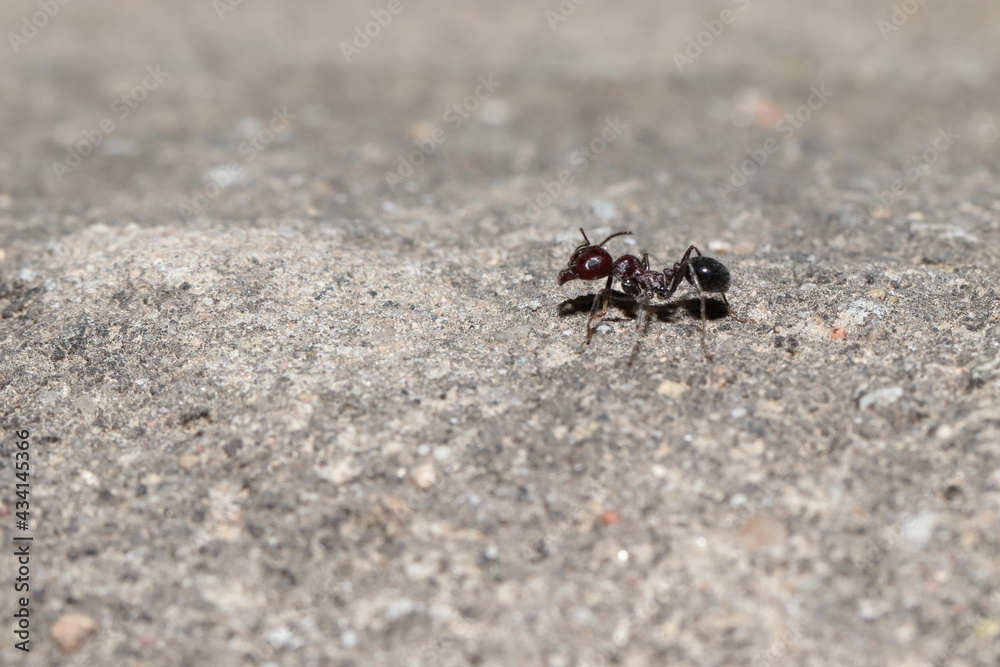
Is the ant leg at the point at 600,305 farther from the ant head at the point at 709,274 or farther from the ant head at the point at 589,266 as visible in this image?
the ant head at the point at 709,274

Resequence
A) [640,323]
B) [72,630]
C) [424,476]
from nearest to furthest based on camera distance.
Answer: [72,630]
[424,476]
[640,323]

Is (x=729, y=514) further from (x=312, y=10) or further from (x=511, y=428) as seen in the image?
(x=312, y=10)

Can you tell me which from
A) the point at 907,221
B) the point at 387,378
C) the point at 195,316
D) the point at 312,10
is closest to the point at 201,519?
the point at 387,378

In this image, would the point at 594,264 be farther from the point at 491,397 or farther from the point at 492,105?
the point at 492,105

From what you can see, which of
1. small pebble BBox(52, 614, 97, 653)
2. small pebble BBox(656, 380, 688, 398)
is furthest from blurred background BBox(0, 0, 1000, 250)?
small pebble BBox(52, 614, 97, 653)

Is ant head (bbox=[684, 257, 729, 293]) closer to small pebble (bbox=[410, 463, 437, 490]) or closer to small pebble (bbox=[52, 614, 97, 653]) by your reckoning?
small pebble (bbox=[410, 463, 437, 490])

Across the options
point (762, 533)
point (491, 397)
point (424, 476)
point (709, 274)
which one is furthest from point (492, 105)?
point (762, 533)
